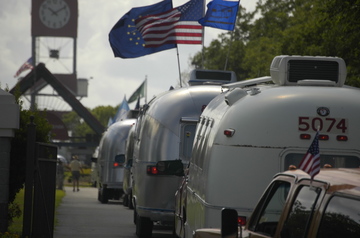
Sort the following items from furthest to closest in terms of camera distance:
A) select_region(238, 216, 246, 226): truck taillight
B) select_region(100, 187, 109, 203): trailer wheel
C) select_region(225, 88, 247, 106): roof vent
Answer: select_region(100, 187, 109, 203): trailer wheel < select_region(225, 88, 247, 106): roof vent < select_region(238, 216, 246, 226): truck taillight

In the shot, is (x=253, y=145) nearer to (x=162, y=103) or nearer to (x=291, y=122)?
(x=291, y=122)

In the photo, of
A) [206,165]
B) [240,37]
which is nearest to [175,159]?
[206,165]

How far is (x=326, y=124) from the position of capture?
413 inches

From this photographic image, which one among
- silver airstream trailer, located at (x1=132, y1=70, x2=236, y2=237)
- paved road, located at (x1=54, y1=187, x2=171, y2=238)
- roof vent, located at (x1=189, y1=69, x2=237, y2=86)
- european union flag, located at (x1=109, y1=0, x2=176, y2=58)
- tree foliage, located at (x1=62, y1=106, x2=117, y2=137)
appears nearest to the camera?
silver airstream trailer, located at (x1=132, y1=70, x2=236, y2=237)

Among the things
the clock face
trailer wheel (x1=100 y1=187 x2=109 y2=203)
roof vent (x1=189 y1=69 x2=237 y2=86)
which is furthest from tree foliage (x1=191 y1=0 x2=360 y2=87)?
the clock face

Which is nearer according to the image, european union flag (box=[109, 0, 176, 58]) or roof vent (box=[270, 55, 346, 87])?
roof vent (box=[270, 55, 346, 87])

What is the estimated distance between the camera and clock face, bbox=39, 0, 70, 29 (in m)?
149

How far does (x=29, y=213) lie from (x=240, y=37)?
69160mm

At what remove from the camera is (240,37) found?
8319cm

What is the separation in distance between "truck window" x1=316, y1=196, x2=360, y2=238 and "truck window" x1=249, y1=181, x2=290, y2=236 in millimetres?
1125

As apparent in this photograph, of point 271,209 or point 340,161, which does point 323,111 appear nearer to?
point 340,161

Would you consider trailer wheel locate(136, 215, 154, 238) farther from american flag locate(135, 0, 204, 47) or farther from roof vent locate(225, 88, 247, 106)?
roof vent locate(225, 88, 247, 106)

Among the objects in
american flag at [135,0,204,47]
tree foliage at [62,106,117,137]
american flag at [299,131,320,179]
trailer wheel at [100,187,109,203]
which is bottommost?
trailer wheel at [100,187,109,203]

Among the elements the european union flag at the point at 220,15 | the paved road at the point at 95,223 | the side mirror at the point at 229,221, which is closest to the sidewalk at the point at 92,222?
the paved road at the point at 95,223
